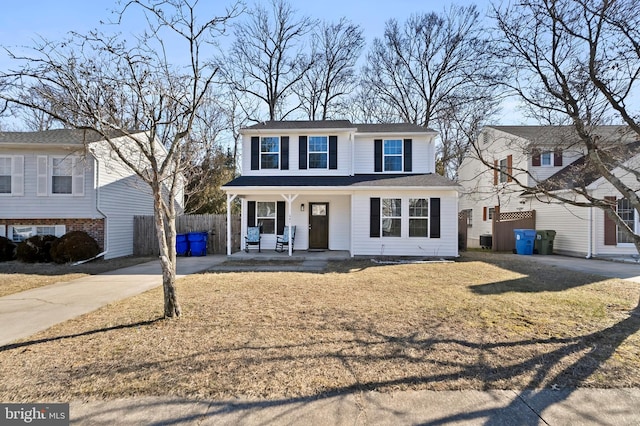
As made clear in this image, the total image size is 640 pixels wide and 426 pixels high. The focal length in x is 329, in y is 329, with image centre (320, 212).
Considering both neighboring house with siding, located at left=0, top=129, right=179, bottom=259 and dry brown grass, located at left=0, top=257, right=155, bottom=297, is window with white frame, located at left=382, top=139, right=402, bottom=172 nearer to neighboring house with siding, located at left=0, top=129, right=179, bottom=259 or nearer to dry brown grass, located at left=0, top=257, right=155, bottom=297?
dry brown grass, located at left=0, top=257, right=155, bottom=297

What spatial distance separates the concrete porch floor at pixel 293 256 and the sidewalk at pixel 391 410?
28.9 feet

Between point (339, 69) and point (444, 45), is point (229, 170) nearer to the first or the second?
point (339, 69)

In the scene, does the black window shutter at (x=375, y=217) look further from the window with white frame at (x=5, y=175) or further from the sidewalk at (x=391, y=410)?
the window with white frame at (x=5, y=175)

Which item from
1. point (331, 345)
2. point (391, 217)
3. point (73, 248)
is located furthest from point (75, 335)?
point (391, 217)

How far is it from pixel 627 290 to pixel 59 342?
10.2m

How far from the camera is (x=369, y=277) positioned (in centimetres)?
850

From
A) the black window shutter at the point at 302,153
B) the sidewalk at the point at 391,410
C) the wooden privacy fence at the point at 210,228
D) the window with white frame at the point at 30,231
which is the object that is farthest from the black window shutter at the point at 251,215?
the sidewalk at the point at 391,410

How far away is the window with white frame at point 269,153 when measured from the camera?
13765 mm

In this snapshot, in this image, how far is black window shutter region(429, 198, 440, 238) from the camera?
12.2 m

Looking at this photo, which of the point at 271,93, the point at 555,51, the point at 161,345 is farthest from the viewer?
the point at 271,93

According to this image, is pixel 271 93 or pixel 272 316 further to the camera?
pixel 271 93

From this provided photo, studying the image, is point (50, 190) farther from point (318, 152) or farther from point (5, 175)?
point (318, 152)

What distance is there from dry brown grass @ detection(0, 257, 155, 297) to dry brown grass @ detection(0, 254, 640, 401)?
3.67 metres

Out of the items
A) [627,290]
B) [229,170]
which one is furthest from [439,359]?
[229,170]
